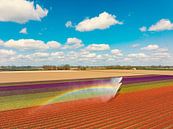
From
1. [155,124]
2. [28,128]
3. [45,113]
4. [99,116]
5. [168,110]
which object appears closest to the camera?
[28,128]

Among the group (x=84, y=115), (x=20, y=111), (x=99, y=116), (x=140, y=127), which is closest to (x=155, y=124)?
(x=140, y=127)

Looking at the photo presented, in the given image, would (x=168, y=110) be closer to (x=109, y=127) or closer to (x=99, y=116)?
(x=99, y=116)

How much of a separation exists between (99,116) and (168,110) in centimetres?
564

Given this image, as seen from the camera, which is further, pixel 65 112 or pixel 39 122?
pixel 65 112

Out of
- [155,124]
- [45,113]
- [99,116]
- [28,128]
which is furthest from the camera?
[45,113]

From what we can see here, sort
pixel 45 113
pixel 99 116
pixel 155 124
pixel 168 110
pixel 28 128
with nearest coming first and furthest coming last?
pixel 28 128 < pixel 155 124 < pixel 99 116 < pixel 45 113 < pixel 168 110

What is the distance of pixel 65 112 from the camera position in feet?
53.7

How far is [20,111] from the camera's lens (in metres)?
16.6

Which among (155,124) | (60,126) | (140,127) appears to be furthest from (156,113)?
(60,126)

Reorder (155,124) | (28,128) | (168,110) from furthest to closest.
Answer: (168,110), (155,124), (28,128)

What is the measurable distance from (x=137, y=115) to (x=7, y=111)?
29.6ft

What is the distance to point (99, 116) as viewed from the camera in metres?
14.9

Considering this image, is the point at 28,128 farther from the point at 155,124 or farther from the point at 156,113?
the point at 156,113

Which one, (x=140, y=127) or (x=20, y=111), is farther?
(x=20, y=111)
